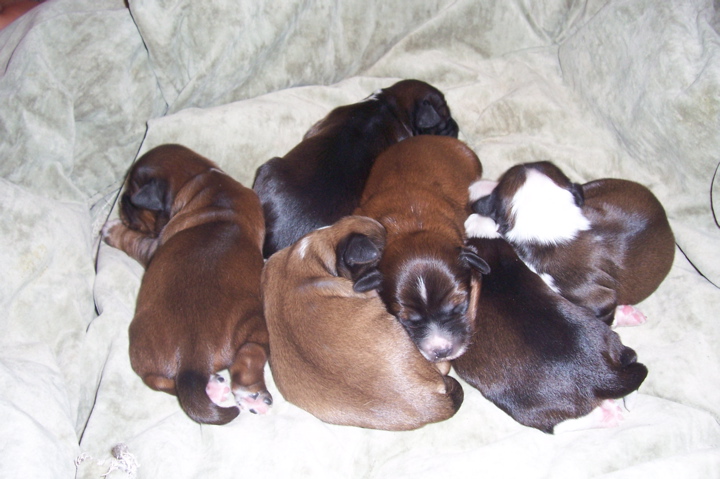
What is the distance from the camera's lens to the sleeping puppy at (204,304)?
7.77 feet

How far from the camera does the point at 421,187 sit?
10.0ft

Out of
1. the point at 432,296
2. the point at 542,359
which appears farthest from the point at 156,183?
the point at 542,359

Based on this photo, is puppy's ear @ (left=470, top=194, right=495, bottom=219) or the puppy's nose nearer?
the puppy's nose

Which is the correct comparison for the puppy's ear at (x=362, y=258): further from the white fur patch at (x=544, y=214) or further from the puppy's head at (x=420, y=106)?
the puppy's head at (x=420, y=106)

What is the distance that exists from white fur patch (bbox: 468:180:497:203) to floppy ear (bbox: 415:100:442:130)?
0.56m

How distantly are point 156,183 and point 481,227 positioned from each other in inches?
69.7

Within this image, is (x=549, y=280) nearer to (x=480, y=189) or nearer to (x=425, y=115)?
(x=480, y=189)

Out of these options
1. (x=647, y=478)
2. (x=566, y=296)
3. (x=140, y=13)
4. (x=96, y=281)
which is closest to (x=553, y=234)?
(x=566, y=296)

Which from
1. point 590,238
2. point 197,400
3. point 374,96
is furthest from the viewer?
point 374,96

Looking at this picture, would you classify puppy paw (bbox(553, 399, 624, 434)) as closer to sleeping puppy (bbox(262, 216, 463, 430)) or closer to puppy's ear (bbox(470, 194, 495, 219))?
sleeping puppy (bbox(262, 216, 463, 430))

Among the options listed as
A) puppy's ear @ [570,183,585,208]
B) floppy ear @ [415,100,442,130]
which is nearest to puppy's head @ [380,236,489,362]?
puppy's ear @ [570,183,585,208]

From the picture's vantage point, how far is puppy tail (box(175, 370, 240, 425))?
2263 mm

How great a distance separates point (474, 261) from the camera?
8.09 feet

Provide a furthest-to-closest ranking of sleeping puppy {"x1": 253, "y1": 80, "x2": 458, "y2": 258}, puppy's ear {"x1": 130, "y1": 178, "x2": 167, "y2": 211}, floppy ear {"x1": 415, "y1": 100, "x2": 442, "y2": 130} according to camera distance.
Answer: floppy ear {"x1": 415, "y1": 100, "x2": 442, "y2": 130} → puppy's ear {"x1": 130, "y1": 178, "x2": 167, "y2": 211} → sleeping puppy {"x1": 253, "y1": 80, "x2": 458, "y2": 258}
